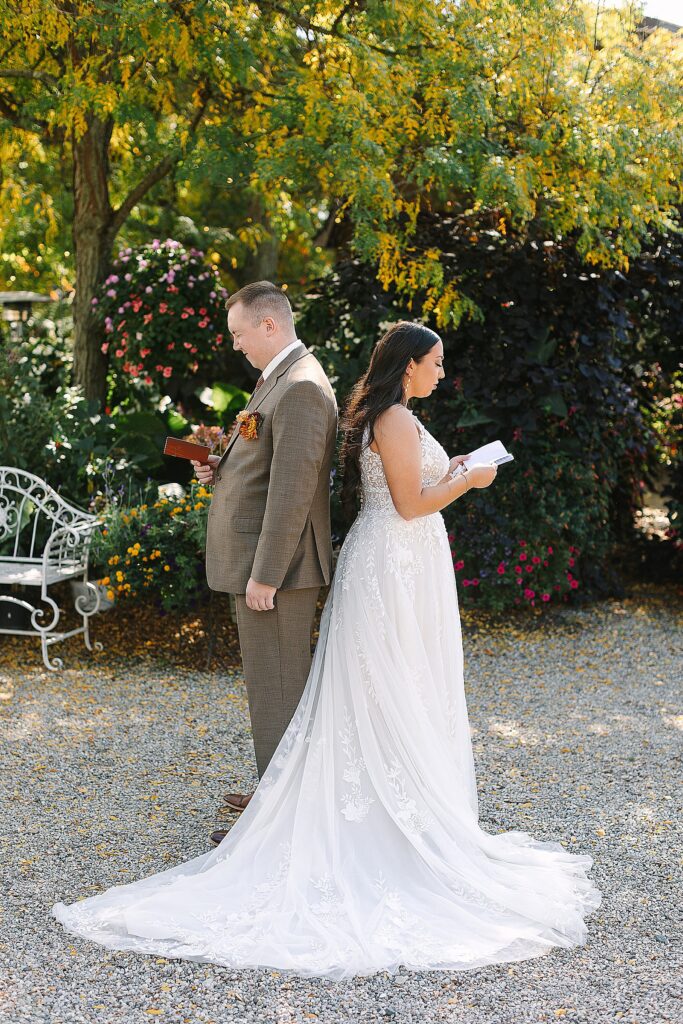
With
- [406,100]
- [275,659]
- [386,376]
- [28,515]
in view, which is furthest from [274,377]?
[28,515]

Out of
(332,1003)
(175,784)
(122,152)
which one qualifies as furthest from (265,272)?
(332,1003)

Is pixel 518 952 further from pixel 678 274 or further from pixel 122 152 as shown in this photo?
pixel 122 152

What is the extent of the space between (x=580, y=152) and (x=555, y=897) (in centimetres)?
400

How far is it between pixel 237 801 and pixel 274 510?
125 centimetres

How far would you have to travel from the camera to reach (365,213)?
5801 mm

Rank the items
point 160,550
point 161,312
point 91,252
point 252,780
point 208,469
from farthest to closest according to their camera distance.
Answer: point 91,252 → point 161,312 → point 160,550 → point 252,780 → point 208,469

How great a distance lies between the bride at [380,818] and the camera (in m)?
2.91

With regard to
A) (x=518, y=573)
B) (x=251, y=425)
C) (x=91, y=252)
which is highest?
(x=91, y=252)

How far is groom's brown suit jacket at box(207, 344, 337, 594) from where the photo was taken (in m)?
3.25

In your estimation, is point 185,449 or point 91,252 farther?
point 91,252

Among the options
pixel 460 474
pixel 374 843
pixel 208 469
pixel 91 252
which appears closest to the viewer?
pixel 374 843

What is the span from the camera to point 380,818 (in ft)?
10.6

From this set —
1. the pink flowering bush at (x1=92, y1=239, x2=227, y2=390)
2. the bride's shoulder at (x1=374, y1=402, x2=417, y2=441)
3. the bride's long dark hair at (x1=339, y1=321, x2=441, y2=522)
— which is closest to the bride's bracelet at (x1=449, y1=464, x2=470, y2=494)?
the bride's shoulder at (x1=374, y1=402, x2=417, y2=441)

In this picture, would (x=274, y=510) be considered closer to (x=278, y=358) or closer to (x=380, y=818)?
(x=278, y=358)
